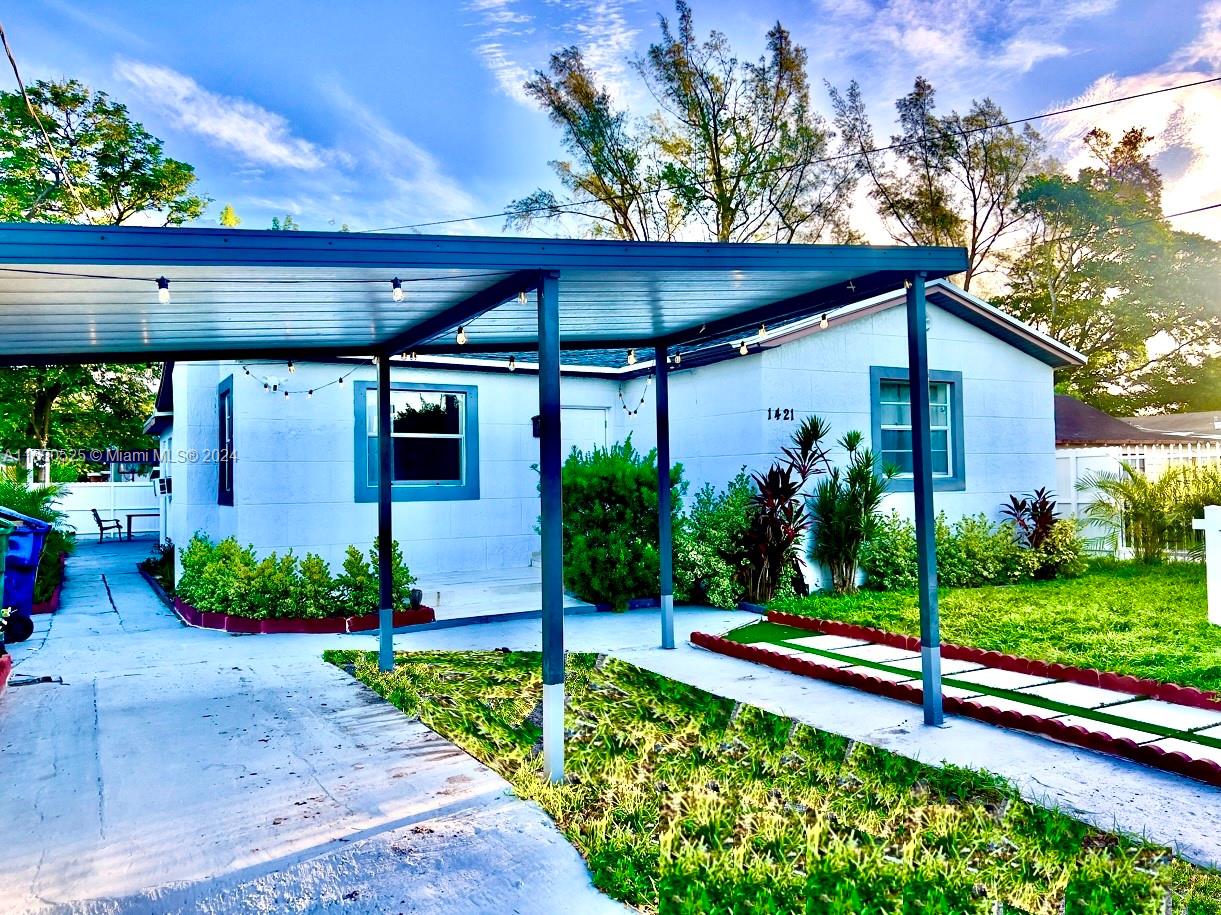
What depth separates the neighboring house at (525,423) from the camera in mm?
10344

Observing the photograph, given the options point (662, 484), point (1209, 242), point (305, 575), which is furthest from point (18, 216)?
point (1209, 242)

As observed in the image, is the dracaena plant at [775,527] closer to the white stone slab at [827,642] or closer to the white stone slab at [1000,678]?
the white stone slab at [827,642]

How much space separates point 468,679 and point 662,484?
8.03ft

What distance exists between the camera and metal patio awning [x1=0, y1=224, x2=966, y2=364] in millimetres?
4066

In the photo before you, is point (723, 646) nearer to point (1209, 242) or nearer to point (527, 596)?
point (527, 596)

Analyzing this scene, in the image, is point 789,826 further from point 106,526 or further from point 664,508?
point 106,526

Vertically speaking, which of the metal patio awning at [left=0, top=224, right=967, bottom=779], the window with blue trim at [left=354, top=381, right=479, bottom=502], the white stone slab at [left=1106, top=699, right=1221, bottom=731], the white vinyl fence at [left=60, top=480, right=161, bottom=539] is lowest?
the white stone slab at [left=1106, top=699, right=1221, bottom=731]

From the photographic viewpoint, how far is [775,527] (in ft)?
32.2

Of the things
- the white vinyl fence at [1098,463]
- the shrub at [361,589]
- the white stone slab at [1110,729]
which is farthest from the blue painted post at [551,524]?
the white vinyl fence at [1098,463]

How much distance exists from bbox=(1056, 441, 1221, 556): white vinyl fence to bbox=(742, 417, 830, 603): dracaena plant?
563cm

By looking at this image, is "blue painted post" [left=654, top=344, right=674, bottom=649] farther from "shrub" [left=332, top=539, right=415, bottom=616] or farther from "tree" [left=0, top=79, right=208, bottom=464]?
"tree" [left=0, top=79, right=208, bottom=464]

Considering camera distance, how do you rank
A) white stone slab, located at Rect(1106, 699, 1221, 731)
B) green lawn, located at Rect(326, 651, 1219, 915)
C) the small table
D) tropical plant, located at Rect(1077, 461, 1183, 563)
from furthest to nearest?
the small table < tropical plant, located at Rect(1077, 461, 1183, 563) < white stone slab, located at Rect(1106, 699, 1221, 731) < green lawn, located at Rect(326, 651, 1219, 915)

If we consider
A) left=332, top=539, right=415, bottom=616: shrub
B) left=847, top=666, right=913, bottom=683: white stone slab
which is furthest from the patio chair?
left=847, top=666, right=913, bottom=683: white stone slab

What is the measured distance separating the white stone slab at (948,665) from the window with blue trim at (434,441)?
6330 millimetres
